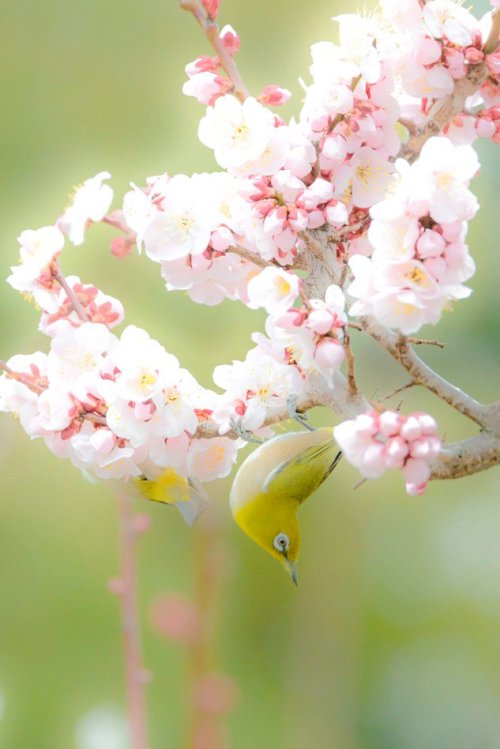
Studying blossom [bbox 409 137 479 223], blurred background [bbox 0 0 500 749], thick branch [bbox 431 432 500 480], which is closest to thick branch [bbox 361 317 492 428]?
thick branch [bbox 431 432 500 480]

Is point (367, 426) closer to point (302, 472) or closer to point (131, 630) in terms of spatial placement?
point (302, 472)

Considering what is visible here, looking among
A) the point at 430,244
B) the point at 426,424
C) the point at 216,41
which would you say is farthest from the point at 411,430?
the point at 216,41

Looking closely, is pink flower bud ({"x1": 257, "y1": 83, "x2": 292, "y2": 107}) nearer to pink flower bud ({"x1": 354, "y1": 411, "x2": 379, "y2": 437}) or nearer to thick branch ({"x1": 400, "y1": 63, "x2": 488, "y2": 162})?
thick branch ({"x1": 400, "y1": 63, "x2": 488, "y2": 162})

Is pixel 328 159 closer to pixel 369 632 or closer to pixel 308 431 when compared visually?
pixel 308 431

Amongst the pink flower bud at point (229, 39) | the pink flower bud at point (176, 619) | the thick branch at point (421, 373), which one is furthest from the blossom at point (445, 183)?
the pink flower bud at point (176, 619)

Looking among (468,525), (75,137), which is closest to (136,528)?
(468,525)

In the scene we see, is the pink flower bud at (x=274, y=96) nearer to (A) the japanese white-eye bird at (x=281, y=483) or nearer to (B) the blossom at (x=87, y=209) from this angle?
(B) the blossom at (x=87, y=209)
